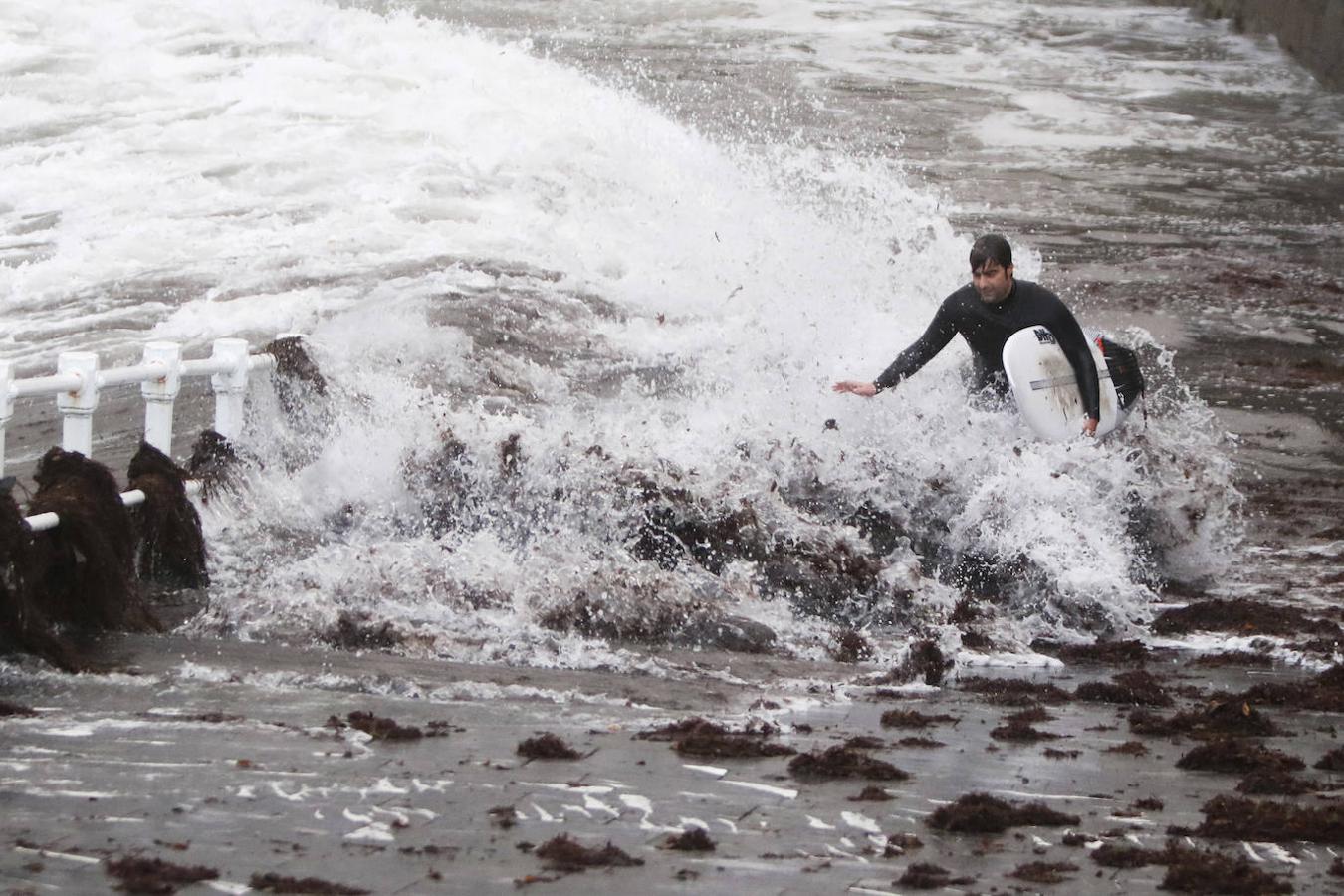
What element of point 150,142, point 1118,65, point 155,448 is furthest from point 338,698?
point 1118,65

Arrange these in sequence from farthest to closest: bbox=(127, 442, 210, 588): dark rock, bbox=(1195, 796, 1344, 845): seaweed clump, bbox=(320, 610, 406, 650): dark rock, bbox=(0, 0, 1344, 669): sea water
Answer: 1. bbox=(0, 0, 1344, 669): sea water
2. bbox=(127, 442, 210, 588): dark rock
3. bbox=(320, 610, 406, 650): dark rock
4. bbox=(1195, 796, 1344, 845): seaweed clump

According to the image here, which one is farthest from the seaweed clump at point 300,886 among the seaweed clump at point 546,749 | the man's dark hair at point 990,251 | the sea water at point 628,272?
the man's dark hair at point 990,251

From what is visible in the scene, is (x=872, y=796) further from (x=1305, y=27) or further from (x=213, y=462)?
(x=1305, y=27)

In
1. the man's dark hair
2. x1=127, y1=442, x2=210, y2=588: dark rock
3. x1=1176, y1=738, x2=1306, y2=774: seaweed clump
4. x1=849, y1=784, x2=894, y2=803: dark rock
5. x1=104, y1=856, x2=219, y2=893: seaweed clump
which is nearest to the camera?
x1=104, y1=856, x2=219, y2=893: seaweed clump

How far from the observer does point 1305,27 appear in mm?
25766

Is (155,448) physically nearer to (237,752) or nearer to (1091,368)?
(237,752)

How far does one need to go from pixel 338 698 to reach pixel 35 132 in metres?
17.0

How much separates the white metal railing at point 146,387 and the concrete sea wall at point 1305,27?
65.0 ft

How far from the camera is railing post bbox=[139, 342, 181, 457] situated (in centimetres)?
750

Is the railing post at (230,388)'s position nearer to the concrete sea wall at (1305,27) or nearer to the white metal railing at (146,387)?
the white metal railing at (146,387)

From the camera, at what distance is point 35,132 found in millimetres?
20469

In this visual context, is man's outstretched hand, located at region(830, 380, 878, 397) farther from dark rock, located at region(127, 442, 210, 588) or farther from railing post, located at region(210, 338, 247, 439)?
dark rock, located at region(127, 442, 210, 588)

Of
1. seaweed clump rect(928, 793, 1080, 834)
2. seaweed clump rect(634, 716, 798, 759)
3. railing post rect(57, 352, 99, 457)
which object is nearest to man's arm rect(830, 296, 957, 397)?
seaweed clump rect(634, 716, 798, 759)

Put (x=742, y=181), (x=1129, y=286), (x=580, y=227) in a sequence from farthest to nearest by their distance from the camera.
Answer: (x=742, y=181) < (x=580, y=227) < (x=1129, y=286)
